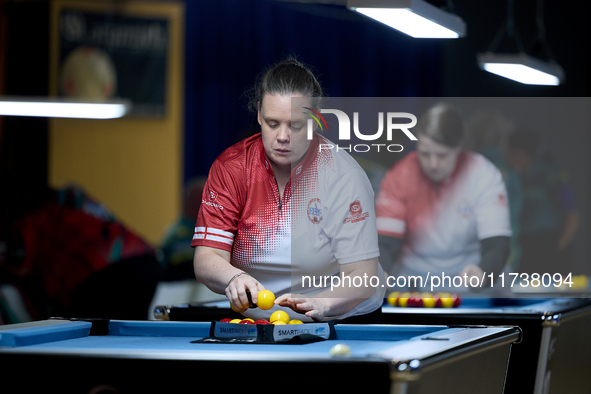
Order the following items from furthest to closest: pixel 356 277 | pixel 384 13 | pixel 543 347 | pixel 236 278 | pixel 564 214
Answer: pixel 564 214 → pixel 384 13 → pixel 543 347 → pixel 356 277 → pixel 236 278

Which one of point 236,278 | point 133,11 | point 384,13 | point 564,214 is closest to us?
point 236,278

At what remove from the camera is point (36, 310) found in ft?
15.4

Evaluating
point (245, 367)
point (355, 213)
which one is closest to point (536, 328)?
point (355, 213)

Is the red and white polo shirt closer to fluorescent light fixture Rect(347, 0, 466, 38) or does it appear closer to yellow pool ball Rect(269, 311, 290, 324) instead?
yellow pool ball Rect(269, 311, 290, 324)

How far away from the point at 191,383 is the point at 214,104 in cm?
635

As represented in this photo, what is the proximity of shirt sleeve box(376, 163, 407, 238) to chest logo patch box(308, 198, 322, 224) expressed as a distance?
464 mm

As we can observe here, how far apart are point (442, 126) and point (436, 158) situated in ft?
0.60

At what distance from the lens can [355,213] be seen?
7.91ft

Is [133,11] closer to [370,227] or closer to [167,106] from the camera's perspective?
[167,106]

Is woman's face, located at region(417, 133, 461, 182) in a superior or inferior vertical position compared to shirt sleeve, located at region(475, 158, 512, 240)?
superior

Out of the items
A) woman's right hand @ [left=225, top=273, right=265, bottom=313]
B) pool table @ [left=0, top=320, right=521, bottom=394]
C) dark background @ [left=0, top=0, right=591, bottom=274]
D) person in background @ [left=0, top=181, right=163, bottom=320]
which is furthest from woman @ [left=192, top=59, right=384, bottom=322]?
dark background @ [left=0, top=0, right=591, bottom=274]

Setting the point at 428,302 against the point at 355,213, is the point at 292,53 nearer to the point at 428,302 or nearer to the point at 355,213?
the point at 428,302

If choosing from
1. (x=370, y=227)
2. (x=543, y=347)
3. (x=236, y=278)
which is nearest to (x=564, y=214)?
(x=543, y=347)

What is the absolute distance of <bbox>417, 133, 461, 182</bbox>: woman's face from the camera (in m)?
3.11
